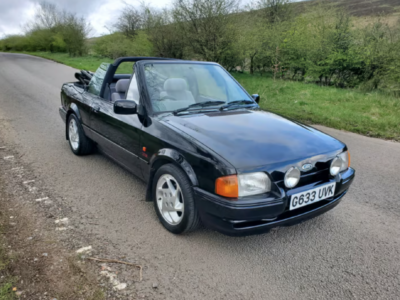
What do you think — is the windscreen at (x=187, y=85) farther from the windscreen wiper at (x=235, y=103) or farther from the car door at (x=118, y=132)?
the car door at (x=118, y=132)

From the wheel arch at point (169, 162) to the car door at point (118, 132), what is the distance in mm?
336

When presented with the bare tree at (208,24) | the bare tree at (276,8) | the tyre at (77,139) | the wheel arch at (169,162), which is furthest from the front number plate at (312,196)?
the bare tree at (276,8)

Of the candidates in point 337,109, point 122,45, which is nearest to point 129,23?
point 122,45

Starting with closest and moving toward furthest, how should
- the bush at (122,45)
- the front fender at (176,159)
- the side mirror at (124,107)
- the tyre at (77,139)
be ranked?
1. the front fender at (176,159)
2. the side mirror at (124,107)
3. the tyre at (77,139)
4. the bush at (122,45)

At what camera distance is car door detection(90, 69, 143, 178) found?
11.0 ft

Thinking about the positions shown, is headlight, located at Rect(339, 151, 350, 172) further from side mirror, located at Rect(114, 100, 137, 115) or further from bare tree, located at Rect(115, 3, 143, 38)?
bare tree, located at Rect(115, 3, 143, 38)

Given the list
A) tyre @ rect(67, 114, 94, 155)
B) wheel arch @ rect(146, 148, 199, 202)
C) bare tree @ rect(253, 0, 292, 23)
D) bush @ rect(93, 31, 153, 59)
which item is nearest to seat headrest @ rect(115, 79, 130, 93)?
tyre @ rect(67, 114, 94, 155)

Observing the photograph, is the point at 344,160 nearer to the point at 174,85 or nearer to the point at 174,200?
the point at 174,200

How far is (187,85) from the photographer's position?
11.8 ft

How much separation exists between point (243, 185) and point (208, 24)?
1594 cm

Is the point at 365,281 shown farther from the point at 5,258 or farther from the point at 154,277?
the point at 5,258

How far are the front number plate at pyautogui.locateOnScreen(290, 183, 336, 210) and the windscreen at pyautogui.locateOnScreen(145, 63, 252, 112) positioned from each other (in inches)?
60.3

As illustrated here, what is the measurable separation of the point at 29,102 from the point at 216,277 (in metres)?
8.71

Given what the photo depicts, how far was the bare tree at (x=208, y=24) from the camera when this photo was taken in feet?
54.0
